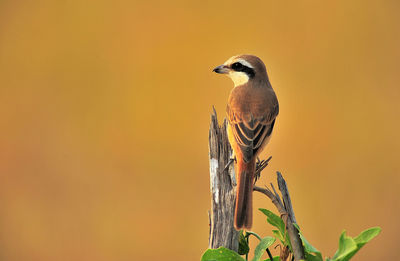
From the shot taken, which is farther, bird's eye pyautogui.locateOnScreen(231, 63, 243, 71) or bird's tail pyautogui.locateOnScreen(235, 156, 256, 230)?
bird's eye pyautogui.locateOnScreen(231, 63, 243, 71)

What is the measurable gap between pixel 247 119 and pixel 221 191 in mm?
672

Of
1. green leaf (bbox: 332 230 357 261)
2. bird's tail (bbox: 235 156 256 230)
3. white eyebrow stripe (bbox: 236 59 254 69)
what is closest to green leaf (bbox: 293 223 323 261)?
green leaf (bbox: 332 230 357 261)

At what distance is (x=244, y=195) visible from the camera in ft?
7.09

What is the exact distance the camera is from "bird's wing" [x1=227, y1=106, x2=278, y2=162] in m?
2.55

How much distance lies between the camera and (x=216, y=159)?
2.35 metres

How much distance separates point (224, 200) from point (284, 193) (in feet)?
1.32

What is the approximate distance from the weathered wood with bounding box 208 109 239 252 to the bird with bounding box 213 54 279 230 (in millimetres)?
63

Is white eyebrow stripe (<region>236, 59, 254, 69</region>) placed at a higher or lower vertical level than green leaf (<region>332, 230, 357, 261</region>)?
higher

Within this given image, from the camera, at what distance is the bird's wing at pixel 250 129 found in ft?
8.38

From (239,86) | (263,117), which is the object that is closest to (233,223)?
(263,117)

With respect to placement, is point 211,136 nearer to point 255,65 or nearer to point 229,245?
point 229,245

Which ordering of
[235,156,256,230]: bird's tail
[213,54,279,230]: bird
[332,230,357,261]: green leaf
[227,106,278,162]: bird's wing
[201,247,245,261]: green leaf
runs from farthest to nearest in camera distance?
[227,106,278,162]: bird's wing → [213,54,279,230]: bird → [235,156,256,230]: bird's tail → [201,247,245,261]: green leaf → [332,230,357,261]: green leaf

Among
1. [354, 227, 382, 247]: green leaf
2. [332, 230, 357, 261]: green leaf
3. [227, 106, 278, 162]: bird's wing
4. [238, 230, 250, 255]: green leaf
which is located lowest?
[238, 230, 250, 255]: green leaf

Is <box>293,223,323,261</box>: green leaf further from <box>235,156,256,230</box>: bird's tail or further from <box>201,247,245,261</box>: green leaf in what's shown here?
<box>235,156,256,230</box>: bird's tail
